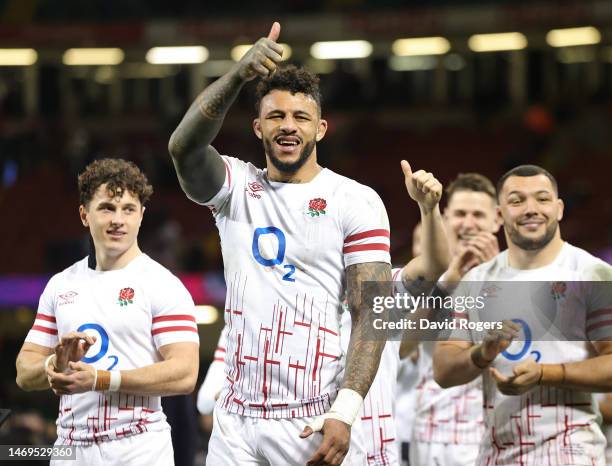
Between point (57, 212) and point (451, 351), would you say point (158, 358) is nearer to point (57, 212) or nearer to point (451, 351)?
point (451, 351)

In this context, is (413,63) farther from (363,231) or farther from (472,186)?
(363,231)

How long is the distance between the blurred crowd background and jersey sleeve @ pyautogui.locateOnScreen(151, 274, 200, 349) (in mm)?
12603

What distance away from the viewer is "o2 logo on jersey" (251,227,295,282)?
4.49 metres

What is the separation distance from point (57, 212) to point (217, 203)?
17618 mm

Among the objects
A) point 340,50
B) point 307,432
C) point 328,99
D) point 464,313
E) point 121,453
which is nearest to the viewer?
point 307,432

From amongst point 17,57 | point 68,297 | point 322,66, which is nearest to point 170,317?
point 68,297

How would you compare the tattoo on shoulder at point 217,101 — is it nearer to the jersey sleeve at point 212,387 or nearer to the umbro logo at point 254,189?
the umbro logo at point 254,189

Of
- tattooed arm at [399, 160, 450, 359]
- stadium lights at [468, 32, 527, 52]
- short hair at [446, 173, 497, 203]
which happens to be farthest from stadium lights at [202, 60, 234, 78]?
tattooed arm at [399, 160, 450, 359]

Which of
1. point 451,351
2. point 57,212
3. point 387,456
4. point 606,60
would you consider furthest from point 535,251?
point 606,60

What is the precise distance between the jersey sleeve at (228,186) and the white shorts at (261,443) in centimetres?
89

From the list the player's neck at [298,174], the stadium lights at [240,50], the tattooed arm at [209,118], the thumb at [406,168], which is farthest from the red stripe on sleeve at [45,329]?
the stadium lights at [240,50]

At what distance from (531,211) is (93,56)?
20348 mm

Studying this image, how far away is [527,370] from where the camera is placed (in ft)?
15.8

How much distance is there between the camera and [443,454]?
679 cm
